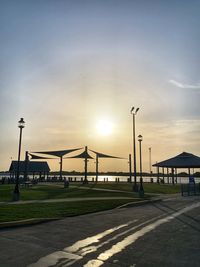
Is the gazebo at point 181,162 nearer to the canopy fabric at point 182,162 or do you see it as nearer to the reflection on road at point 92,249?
the canopy fabric at point 182,162

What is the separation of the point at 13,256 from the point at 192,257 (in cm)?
399

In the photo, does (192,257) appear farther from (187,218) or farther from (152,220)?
(187,218)

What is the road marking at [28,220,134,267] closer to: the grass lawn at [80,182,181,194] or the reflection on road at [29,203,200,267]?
the reflection on road at [29,203,200,267]

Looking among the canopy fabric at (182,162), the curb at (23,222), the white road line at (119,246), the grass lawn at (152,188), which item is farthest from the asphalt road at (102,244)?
the canopy fabric at (182,162)

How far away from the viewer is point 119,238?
8992 millimetres

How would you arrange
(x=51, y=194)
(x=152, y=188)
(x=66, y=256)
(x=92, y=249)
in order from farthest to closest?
(x=152, y=188) → (x=51, y=194) → (x=92, y=249) → (x=66, y=256)

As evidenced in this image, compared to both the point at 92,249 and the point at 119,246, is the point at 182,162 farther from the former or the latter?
the point at 92,249

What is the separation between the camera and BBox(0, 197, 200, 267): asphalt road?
259 inches

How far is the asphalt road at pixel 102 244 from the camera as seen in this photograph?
21.6 feet

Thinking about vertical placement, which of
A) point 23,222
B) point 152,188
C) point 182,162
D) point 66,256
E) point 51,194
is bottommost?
point 66,256

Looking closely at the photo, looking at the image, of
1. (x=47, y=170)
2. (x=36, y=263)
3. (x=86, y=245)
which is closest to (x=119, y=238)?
(x=86, y=245)

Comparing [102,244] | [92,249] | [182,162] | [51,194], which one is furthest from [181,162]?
[92,249]

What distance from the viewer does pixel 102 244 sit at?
8203 millimetres

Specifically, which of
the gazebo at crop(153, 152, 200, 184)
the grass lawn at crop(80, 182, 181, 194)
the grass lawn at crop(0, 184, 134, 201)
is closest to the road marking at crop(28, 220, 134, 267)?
the grass lawn at crop(0, 184, 134, 201)
